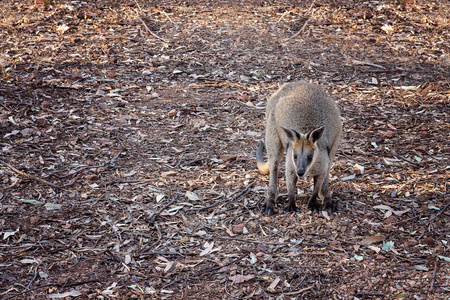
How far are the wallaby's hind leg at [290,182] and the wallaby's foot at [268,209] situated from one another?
0.12m

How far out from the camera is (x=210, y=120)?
19.5ft

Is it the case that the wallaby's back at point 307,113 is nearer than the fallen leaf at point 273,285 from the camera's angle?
No

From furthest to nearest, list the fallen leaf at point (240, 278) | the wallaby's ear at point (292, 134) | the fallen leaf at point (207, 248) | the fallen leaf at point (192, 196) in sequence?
the fallen leaf at point (192, 196) < the wallaby's ear at point (292, 134) < the fallen leaf at point (207, 248) < the fallen leaf at point (240, 278)

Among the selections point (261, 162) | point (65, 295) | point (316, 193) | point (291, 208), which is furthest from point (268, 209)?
point (65, 295)

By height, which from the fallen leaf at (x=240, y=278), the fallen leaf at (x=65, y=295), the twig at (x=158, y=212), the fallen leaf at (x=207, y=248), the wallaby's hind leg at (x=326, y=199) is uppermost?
the wallaby's hind leg at (x=326, y=199)

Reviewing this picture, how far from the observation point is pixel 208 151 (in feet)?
17.5

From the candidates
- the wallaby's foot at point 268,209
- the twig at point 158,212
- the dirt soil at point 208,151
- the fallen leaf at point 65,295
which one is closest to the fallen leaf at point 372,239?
the dirt soil at point 208,151

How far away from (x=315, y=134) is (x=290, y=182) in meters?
0.49

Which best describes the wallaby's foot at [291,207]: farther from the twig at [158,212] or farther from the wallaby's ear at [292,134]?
the twig at [158,212]

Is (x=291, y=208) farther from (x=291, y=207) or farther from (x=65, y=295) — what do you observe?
(x=65, y=295)

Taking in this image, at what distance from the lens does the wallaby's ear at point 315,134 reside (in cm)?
402

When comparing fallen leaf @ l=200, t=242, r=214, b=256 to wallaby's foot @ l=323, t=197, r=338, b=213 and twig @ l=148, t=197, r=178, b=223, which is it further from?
wallaby's foot @ l=323, t=197, r=338, b=213

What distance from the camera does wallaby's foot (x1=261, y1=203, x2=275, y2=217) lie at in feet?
14.4

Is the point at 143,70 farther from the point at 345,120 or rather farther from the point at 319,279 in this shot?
the point at 319,279
